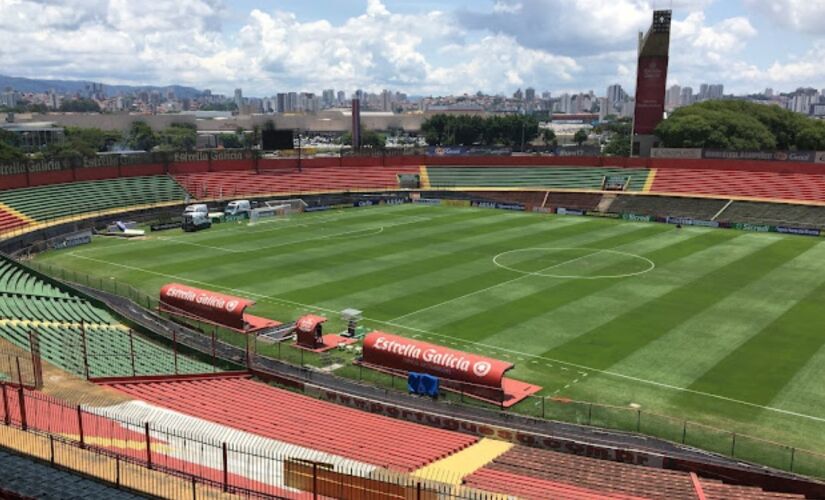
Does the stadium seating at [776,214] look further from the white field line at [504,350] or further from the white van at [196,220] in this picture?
the white van at [196,220]

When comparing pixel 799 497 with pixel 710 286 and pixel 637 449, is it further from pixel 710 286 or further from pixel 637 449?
pixel 710 286

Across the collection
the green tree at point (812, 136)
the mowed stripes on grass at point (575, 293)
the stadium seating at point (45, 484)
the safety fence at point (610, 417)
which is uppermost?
the green tree at point (812, 136)

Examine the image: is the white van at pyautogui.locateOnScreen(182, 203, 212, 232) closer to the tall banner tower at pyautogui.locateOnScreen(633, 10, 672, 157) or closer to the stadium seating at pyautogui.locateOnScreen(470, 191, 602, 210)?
the stadium seating at pyautogui.locateOnScreen(470, 191, 602, 210)

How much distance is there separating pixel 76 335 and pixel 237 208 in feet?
174

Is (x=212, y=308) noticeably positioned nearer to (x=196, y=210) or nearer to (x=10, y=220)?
(x=10, y=220)

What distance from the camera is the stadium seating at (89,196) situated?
243ft

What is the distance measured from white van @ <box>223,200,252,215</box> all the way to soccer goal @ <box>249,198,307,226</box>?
99 cm

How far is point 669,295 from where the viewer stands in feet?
161

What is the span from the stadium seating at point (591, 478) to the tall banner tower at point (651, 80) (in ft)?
334

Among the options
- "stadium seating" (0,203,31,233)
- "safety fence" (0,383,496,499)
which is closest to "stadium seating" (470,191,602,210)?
"stadium seating" (0,203,31,233)

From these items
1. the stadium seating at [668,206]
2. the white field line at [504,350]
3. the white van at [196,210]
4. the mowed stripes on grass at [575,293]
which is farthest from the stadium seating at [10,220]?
the stadium seating at [668,206]

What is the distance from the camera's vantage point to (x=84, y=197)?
266ft

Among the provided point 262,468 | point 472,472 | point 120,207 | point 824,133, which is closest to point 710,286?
point 472,472

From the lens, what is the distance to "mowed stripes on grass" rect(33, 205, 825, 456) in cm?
3322
